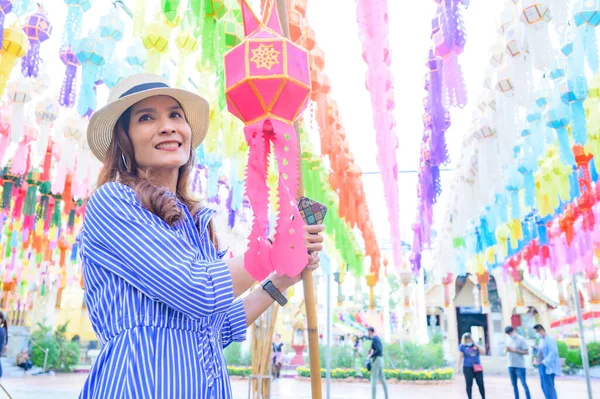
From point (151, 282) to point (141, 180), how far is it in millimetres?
A: 236

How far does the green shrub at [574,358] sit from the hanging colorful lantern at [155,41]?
559 inches

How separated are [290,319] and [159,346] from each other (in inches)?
636

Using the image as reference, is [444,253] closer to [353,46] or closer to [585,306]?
[353,46]

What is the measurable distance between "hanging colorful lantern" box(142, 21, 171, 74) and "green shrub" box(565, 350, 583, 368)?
1420 cm

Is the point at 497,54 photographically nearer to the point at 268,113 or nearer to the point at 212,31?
the point at 212,31

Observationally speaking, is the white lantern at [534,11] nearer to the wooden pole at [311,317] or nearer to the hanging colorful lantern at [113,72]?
the wooden pole at [311,317]

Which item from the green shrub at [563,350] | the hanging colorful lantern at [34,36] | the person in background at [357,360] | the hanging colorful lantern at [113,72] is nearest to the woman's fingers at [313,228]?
the hanging colorful lantern at [113,72]

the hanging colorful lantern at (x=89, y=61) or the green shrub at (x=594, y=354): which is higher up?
the hanging colorful lantern at (x=89, y=61)

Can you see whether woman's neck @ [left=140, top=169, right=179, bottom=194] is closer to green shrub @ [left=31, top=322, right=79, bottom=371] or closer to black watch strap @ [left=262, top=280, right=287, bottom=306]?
black watch strap @ [left=262, top=280, right=287, bottom=306]

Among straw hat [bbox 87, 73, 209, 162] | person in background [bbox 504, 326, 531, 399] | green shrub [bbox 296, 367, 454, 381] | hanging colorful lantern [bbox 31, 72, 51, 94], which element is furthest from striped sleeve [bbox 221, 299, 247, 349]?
green shrub [bbox 296, 367, 454, 381]

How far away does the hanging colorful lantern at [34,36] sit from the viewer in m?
2.81

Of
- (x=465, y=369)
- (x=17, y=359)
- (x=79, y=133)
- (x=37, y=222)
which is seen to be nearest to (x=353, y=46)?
(x=79, y=133)

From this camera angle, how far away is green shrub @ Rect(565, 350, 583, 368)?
13047mm

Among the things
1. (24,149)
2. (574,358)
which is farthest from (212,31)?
(574,358)
